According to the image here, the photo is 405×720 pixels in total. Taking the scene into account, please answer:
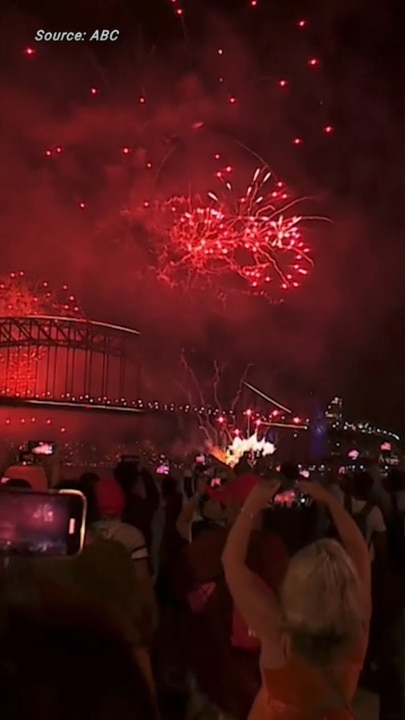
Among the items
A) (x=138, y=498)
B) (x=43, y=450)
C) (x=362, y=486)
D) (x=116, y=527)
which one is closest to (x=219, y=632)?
(x=116, y=527)

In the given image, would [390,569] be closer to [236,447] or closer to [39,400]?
[236,447]

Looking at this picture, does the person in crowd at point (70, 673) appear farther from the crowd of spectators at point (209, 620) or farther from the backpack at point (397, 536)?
the backpack at point (397, 536)

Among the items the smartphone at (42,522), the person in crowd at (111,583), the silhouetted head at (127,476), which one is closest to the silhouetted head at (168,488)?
the silhouetted head at (127,476)

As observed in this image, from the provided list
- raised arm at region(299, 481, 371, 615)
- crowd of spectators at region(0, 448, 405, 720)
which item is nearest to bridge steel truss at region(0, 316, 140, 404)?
crowd of spectators at region(0, 448, 405, 720)

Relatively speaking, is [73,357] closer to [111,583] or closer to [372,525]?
[372,525]

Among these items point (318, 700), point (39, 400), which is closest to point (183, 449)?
point (39, 400)

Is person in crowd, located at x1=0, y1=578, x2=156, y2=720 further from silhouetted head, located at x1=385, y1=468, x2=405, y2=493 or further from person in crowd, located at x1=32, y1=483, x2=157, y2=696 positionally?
silhouetted head, located at x1=385, y1=468, x2=405, y2=493
